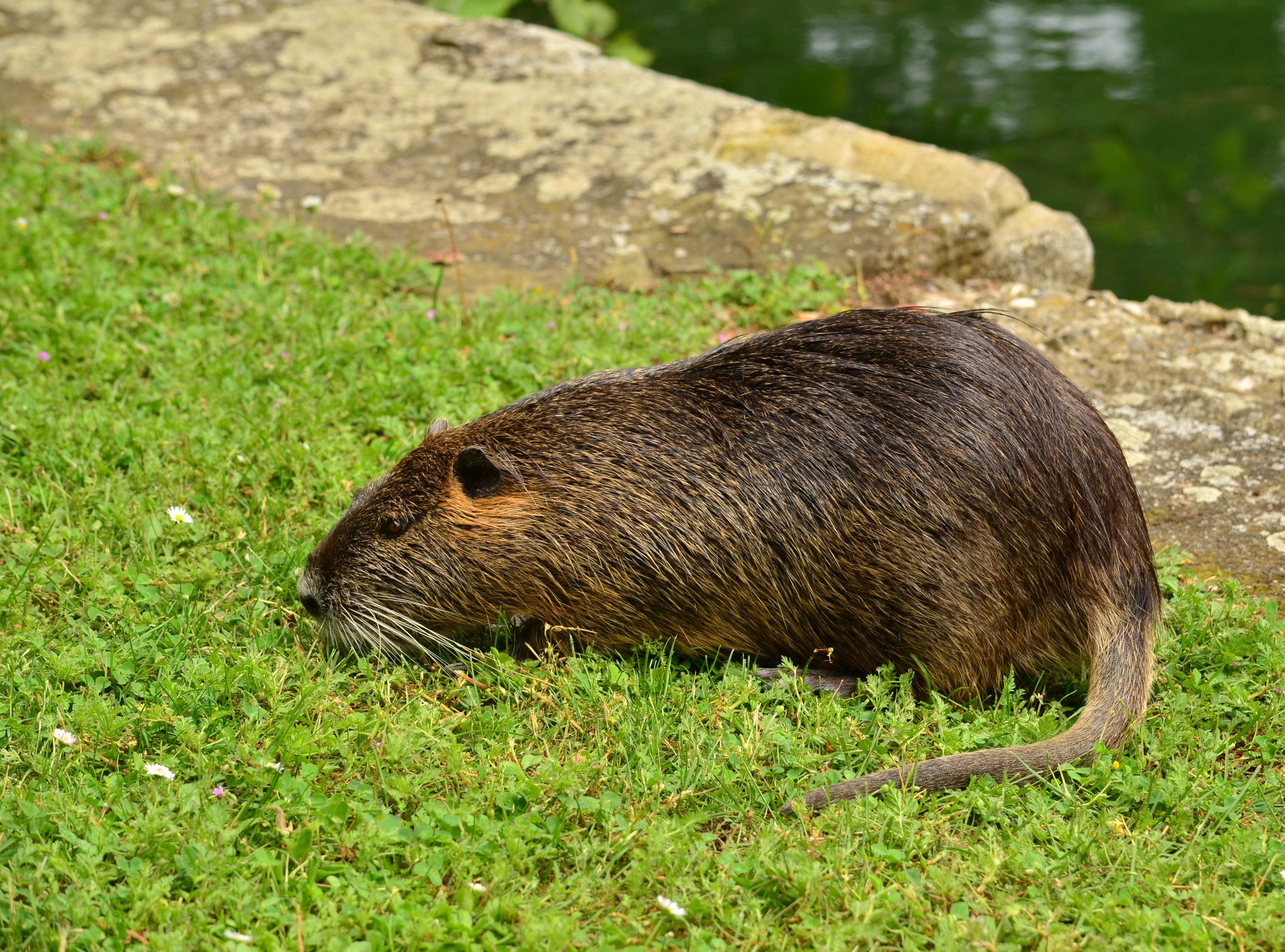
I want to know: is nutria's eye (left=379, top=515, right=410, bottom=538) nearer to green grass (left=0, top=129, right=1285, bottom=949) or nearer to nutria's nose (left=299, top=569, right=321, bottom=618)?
nutria's nose (left=299, top=569, right=321, bottom=618)

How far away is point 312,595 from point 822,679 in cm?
123

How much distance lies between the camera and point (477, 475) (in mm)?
3021

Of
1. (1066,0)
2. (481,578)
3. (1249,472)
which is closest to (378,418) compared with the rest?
(481,578)

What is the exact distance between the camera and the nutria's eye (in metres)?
3.02

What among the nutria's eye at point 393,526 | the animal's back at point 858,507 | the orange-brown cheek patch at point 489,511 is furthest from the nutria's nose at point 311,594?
the animal's back at point 858,507

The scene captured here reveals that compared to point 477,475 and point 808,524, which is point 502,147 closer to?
point 477,475

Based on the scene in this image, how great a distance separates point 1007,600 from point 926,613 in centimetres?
19

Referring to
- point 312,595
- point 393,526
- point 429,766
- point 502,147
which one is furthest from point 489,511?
point 502,147

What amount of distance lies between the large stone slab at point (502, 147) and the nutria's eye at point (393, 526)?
6.03ft

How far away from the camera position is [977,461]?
2746 millimetres

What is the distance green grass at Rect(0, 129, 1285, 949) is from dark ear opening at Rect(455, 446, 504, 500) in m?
0.42

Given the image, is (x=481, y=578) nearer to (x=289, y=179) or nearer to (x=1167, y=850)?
(x=1167, y=850)

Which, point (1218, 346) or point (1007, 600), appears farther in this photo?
point (1218, 346)

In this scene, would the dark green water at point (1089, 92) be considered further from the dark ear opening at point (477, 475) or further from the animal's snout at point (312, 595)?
the animal's snout at point (312, 595)
